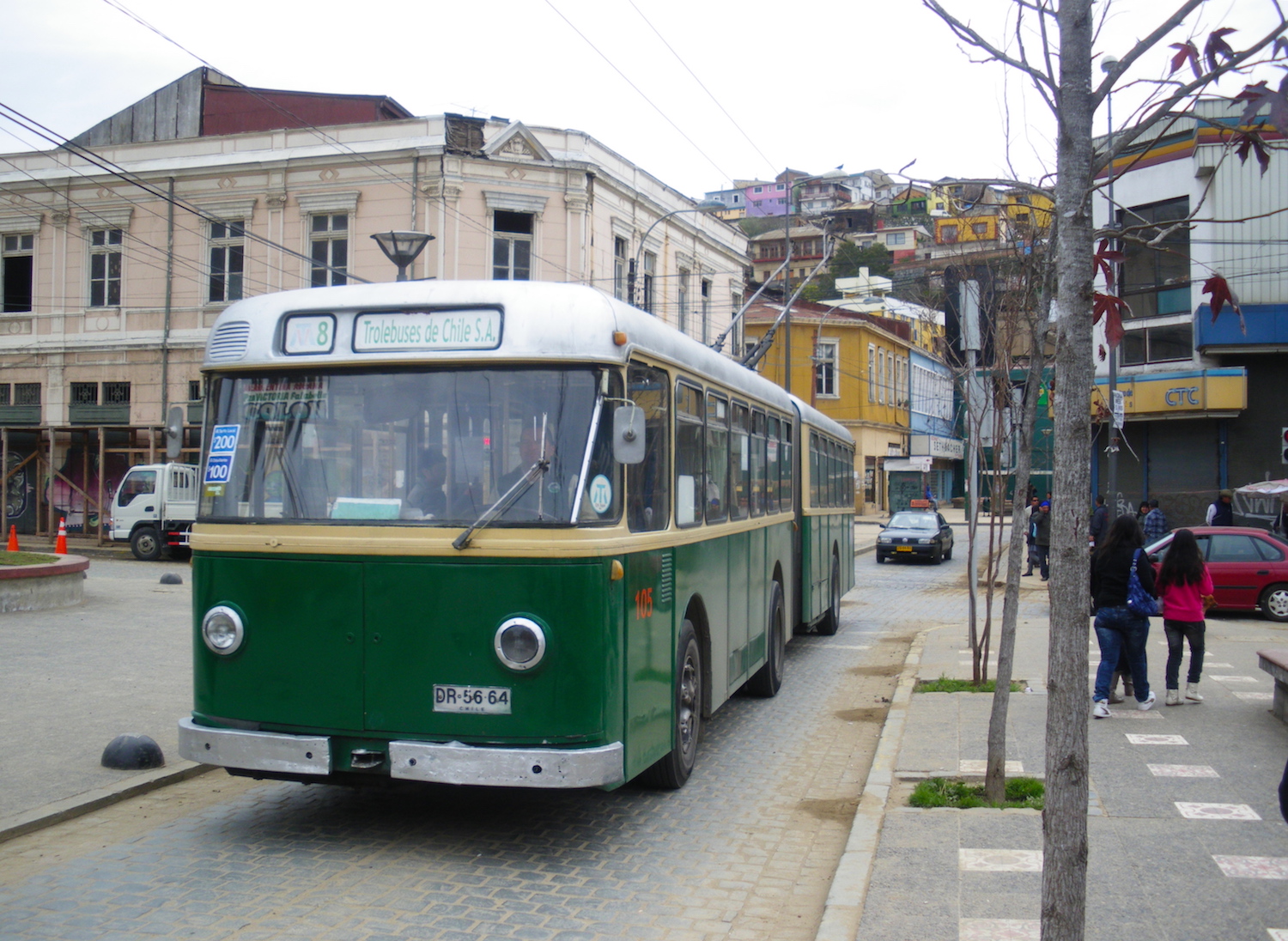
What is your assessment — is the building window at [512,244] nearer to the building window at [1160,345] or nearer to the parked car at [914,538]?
the parked car at [914,538]

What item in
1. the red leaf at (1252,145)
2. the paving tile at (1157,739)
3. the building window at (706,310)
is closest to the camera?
the red leaf at (1252,145)

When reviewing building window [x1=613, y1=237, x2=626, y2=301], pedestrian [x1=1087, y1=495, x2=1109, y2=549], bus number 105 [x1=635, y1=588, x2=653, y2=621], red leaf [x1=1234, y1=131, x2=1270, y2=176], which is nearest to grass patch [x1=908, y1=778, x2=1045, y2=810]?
bus number 105 [x1=635, y1=588, x2=653, y2=621]

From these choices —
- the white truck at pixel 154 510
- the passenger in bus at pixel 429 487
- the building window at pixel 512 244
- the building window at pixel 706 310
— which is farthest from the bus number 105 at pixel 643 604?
the building window at pixel 706 310

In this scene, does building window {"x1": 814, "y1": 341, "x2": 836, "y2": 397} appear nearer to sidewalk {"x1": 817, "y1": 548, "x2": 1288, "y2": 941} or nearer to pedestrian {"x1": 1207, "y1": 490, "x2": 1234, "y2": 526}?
pedestrian {"x1": 1207, "y1": 490, "x2": 1234, "y2": 526}

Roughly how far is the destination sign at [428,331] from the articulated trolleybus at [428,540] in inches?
0.5

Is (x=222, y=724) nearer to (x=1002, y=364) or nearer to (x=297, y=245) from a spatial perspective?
(x=1002, y=364)

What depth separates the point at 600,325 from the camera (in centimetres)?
620

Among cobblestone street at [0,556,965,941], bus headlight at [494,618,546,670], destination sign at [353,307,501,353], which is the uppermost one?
destination sign at [353,307,501,353]

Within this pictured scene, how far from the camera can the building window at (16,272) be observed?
1281 inches

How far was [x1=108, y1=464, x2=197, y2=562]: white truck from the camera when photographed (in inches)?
1097

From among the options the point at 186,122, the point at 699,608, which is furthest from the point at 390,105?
the point at 699,608

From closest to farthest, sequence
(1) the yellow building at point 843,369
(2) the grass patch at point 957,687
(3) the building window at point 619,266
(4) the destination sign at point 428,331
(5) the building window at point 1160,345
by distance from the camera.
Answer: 1. (4) the destination sign at point 428,331
2. (2) the grass patch at point 957,687
3. (5) the building window at point 1160,345
4. (3) the building window at point 619,266
5. (1) the yellow building at point 843,369

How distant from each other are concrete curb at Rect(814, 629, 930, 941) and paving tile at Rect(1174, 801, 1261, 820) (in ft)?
5.65

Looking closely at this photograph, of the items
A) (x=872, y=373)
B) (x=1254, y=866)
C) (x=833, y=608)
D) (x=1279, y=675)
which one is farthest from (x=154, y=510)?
(x=872, y=373)
